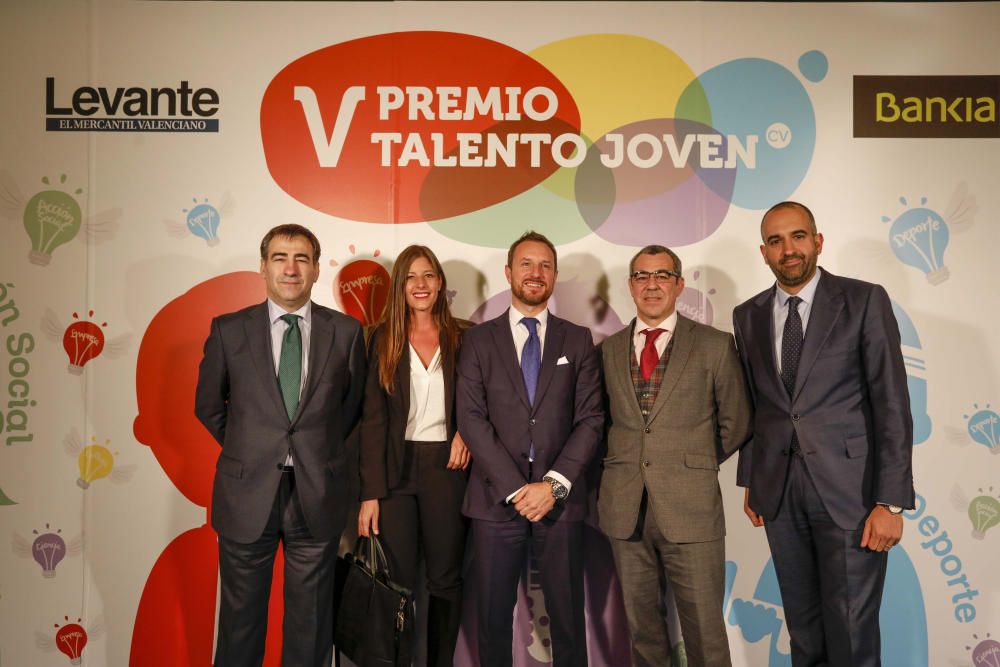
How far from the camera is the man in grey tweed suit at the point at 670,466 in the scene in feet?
8.98

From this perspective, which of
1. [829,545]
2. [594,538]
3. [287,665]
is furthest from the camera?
[594,538]

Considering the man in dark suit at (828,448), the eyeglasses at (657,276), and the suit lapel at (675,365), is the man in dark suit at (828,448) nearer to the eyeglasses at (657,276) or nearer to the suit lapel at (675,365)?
the suit lapel at (675,365)

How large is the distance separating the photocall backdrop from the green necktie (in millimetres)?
764

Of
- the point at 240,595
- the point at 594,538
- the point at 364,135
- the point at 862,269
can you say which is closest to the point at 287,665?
the point at 240,595

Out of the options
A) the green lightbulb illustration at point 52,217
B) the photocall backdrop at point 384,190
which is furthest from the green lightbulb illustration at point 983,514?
the green lightbulb illustration at point 52,217

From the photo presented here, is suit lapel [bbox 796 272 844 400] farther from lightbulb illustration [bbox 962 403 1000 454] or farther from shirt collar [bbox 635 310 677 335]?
lightbulb illustration [bbox 962 403 1000 454]

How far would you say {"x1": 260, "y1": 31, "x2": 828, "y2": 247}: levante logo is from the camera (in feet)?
11.8

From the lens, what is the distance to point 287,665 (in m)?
2.83

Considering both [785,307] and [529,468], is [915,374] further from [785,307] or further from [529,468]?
[529,468]

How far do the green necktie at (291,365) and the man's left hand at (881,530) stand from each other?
92.8 inches

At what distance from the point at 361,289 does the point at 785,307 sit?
2.14 meters

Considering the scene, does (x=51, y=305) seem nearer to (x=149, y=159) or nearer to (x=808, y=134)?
(x=149, y=159)

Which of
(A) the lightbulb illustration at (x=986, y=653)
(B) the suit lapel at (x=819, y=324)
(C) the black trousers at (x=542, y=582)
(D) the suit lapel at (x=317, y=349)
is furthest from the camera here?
(A) the lightbulb illustration at (x=986, y=653)

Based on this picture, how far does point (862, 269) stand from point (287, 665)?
351cm
